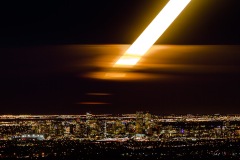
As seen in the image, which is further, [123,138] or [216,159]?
[123,138]

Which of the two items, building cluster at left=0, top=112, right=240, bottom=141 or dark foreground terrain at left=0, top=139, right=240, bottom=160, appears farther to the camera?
building cluster at left=0, top=112, right=240, bottom=141

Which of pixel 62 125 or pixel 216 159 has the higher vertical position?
pixel 62 125

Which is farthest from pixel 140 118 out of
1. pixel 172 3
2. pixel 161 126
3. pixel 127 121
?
pixel 172 3

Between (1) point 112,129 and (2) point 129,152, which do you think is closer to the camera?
(2) point 129,152

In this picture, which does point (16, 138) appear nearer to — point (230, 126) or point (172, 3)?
point (230, 126)

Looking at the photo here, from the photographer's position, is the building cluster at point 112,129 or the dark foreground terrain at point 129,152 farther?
the building cluster at point 112,129

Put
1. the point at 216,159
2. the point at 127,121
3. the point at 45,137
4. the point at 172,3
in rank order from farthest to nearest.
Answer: the point at 45,137
the point at 127,121
the point at 216,159
the point at 172,3

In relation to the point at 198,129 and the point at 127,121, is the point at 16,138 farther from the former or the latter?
the point at 198,129

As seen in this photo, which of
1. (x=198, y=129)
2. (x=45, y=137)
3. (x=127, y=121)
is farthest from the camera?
(x=198, y=129)
